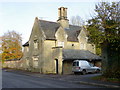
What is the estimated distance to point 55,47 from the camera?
29422 millimetres

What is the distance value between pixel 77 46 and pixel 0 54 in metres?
25.3

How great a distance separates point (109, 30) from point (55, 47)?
14.0 metres

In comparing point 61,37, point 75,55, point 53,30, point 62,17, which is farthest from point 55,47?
point 62,17

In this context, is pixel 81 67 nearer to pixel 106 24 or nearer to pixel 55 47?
pixel 55 47

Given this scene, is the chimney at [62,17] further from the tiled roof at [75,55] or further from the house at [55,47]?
the tiled roof at [75,55]

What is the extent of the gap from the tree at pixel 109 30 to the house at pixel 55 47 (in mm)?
10665

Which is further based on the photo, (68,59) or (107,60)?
(68,59)

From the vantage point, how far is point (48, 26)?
3244 cm

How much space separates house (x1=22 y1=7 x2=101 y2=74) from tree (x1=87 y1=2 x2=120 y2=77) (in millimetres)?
10665

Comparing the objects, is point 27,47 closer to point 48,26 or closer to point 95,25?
point 48,26

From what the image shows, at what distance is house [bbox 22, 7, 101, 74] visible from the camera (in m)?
29.0

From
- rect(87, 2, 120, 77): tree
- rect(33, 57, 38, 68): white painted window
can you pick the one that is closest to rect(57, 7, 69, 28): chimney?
rect(33, 57, 38, 68): white painted window

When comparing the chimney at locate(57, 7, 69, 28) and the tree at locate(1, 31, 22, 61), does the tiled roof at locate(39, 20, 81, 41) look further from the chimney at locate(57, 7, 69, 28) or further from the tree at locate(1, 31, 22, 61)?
the tree at locate(1, 31, 22, 61)

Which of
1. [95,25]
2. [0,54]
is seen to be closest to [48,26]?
[95,25]
